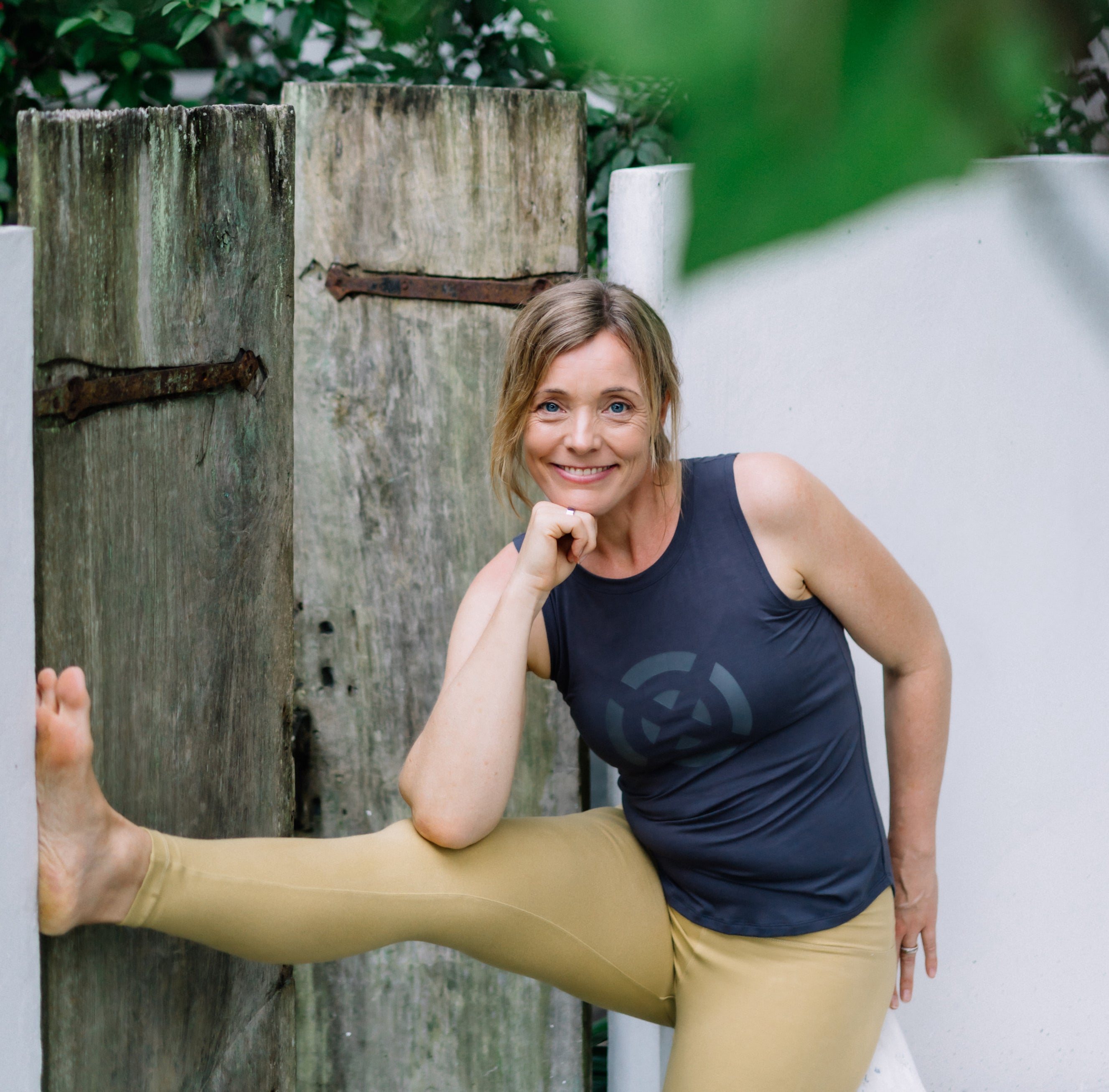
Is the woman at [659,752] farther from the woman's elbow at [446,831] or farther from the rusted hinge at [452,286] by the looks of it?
the rusted hinge at [452,286]

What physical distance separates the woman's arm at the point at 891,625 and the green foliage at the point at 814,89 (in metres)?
1.38

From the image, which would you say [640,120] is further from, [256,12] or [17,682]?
[17,682]

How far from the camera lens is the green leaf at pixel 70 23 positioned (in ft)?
1.02

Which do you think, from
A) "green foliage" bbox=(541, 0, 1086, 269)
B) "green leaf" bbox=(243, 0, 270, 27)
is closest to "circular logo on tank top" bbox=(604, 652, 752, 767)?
"green leaf" bbox=(243, 0, 270, 27)

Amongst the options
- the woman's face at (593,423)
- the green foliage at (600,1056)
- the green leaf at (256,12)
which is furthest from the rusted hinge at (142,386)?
the green foliage at (600,1056)

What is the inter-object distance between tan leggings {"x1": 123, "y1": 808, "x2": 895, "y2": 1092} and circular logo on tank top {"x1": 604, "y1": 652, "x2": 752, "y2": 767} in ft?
0.59

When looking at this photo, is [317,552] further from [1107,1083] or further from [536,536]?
[1107,1083]

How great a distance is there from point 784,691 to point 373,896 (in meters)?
0.55

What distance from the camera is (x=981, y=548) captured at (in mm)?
2109

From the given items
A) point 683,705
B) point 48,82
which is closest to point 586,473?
point 683,705

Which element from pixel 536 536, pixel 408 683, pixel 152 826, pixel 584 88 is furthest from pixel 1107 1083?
pixel 584 88

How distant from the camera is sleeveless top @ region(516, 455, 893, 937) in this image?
1.61 meters

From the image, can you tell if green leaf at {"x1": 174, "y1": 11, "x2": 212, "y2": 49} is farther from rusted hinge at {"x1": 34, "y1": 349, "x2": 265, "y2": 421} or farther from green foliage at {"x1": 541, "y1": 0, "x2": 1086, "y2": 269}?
rusted hinge at {"x1": 34, "y1": 349, "x2": 265, "y2": 421}

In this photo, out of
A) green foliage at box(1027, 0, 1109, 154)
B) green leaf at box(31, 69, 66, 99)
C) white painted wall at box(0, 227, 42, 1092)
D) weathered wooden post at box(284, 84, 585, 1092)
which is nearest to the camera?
green foliage at box(1027, 0, 1109, 154)
